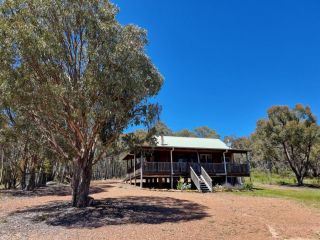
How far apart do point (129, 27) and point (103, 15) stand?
1.45 m

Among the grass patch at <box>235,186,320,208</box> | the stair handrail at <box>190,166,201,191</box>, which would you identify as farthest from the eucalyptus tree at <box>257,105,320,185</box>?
the stair handrail at <box>190,166,201,191</box>

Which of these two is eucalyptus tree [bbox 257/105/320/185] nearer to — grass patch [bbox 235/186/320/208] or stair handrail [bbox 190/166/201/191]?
grass patch [bbox 235/186/320/208]

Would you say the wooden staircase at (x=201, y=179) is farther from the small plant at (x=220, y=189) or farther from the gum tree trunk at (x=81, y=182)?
the gum tree trunk at (x=81, y=182)

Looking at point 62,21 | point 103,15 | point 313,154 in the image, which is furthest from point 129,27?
point 313,154

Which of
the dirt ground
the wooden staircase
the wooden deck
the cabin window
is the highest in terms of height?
the cabin window

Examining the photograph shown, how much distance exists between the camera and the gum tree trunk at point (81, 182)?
51.3ft

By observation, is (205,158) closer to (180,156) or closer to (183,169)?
(180,156)

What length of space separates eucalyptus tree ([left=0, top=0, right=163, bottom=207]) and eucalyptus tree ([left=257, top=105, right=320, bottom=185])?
30133 millimetres

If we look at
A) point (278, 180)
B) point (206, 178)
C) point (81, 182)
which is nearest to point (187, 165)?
point (206, 178)

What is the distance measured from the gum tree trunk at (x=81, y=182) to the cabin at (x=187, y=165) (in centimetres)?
859

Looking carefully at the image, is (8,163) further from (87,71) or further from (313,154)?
(313,154)

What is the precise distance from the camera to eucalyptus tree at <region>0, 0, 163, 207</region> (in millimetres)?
12898

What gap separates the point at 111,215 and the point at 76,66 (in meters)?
7.64

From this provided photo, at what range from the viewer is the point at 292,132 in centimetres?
3947
